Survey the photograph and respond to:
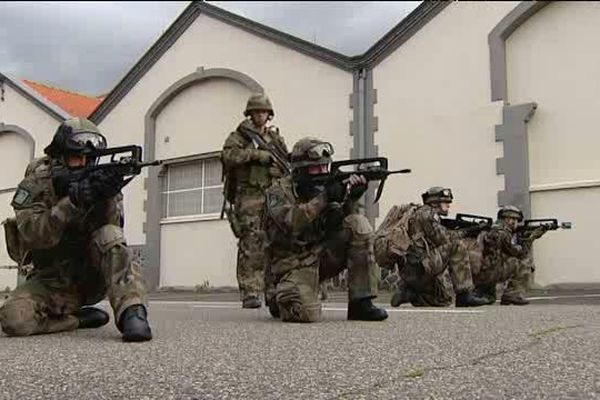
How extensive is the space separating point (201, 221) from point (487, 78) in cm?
573

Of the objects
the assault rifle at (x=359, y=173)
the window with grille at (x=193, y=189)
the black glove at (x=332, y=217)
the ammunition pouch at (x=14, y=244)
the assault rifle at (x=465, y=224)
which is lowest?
the ammunition pouch at (x=14, y=244)

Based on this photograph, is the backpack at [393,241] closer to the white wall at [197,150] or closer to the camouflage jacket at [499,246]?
the camouflage jacket at [499,246]

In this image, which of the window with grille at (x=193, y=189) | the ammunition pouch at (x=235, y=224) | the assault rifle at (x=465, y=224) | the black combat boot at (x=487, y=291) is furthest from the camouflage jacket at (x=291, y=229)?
the window with grille at (x=193, y=189)

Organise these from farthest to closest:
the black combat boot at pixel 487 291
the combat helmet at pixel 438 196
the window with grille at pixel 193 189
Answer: the window with grille at pixel 193 189 < the black combat boot at pixel 487 291 < the combat helmet at pixel 438 196

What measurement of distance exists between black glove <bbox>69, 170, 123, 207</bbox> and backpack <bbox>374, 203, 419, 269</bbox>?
8.92 feet

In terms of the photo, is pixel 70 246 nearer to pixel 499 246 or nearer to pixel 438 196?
pixel 438 196

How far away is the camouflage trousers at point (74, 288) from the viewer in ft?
10.6

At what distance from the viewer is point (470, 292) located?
552 cm

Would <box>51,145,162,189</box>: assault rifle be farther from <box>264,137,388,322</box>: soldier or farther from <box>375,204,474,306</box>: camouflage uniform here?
<box>375,204,474,306</box>: camouflage uniform

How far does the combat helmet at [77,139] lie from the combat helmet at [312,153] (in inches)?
43.7

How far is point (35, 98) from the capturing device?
632 inches

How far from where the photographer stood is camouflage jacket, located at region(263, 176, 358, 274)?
3857 mm

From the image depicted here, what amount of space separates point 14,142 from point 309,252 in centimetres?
1434

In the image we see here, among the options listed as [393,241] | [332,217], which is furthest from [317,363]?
[393,241]
